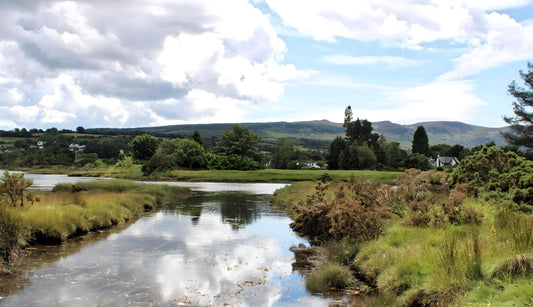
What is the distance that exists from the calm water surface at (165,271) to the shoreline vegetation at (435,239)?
1.82 metres

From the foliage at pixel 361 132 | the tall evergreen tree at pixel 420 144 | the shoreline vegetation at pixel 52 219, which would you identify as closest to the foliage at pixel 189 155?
the foliage at pixel 361 132

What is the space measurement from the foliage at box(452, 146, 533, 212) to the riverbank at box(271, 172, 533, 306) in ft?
2.38

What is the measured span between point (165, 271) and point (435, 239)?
32.2ft

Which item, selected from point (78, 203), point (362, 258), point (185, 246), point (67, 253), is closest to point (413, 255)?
point (362, 258)

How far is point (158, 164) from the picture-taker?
103m

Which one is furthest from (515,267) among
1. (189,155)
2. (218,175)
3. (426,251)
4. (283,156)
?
(283,156)

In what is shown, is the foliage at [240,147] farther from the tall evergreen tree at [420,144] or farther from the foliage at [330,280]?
the foliage at [330,280]

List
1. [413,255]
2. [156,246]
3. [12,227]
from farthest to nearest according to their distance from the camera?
[156,246] → [12,227] → [413,255]

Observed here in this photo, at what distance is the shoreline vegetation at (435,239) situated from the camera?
359 inches

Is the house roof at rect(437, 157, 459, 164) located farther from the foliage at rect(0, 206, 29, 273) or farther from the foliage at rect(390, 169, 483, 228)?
the foliage at rect(0, 206, 29, 273)

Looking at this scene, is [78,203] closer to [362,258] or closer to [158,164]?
[362,258]

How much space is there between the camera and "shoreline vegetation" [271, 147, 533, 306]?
29.9 ft

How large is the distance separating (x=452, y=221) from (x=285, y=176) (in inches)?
3382

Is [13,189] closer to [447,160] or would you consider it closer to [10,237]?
[10,237]
